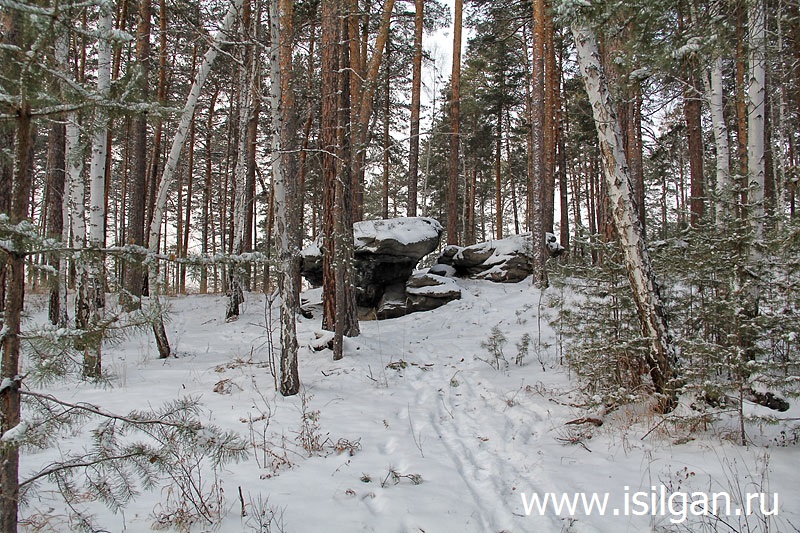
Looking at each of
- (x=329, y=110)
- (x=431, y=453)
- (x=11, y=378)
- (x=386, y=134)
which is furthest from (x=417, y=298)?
(x=11, y=378)

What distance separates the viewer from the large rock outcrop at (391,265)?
11.1 m

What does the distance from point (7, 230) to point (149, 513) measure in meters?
2.06

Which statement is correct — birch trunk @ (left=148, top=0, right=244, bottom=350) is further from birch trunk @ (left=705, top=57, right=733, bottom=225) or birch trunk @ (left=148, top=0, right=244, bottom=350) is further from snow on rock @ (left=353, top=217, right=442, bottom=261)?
birch trunk @ (left=705, top=57, right=733, bottom=225)

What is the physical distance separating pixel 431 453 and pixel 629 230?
3181 mm

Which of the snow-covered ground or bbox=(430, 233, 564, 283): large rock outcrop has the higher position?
bbox=(430, 233, 564, 283): large rock outcrop

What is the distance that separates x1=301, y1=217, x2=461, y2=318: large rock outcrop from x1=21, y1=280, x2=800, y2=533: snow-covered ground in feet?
14.6

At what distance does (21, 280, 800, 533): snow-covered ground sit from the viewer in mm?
2793

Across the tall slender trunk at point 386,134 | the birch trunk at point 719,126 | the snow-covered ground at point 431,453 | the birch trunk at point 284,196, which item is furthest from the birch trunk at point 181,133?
the tall slender trunk at point 386,134

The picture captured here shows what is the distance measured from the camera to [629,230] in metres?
4.43

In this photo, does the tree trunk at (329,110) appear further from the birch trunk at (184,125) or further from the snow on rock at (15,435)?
the snow on rock at (15,435)

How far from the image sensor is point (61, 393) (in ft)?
15.6

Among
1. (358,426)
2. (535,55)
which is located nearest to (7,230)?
(358,426)

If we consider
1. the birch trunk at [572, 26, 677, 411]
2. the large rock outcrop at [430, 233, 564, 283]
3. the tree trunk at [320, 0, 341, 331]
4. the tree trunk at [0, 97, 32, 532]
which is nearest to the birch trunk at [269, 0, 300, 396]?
the tree trunk at [320, 0, 341, 331]

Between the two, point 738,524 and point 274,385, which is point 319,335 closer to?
point 274,385
